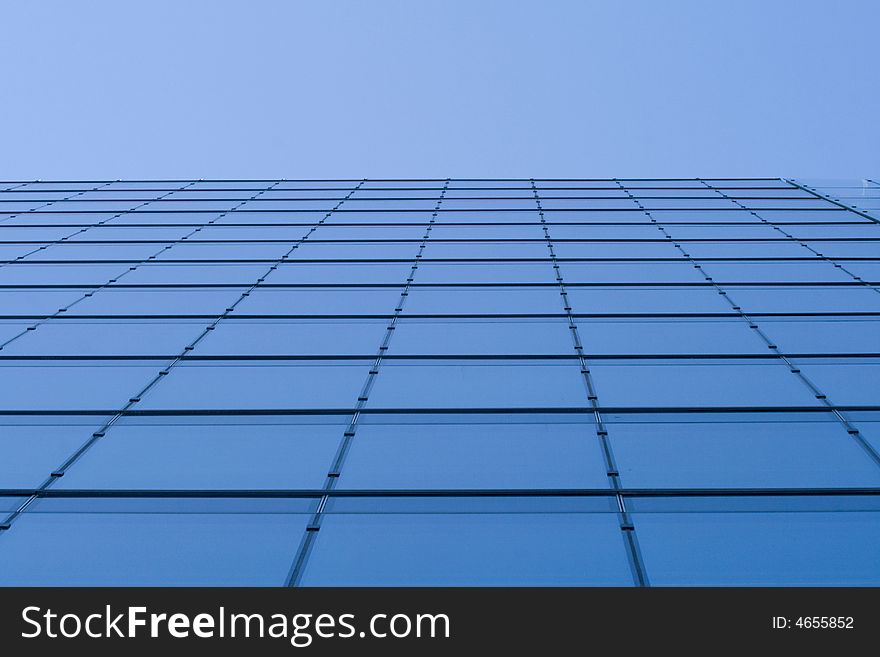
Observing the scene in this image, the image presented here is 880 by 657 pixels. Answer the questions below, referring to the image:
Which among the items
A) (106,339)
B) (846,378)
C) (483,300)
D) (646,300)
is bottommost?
(846,378)

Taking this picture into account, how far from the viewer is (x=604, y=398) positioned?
904 cm

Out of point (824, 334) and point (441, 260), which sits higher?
point (441, 260)

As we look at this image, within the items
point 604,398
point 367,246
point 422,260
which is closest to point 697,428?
point 604,398

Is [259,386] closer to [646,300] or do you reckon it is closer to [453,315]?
[453,315]

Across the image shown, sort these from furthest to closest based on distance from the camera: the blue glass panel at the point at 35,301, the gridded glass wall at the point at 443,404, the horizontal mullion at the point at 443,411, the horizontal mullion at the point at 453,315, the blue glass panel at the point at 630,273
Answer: the blue glass panel at the point at 630,273, the blue glass panel at the point at 35,301, the horizontal mullion at the point at 453,315, the horizontal mullion at the point at 443,411, the gridded glass wall at the point at 443,404

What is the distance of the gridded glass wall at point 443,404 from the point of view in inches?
254

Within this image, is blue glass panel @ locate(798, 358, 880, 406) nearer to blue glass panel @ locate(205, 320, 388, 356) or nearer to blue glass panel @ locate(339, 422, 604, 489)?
blue glass panel @ locate(339, 422, 604, 489)

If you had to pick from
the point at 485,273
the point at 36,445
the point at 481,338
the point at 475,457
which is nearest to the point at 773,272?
the point at 485,273

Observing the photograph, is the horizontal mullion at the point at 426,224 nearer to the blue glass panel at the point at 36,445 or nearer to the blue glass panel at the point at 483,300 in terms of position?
the blue glass panel at the point at 483,300

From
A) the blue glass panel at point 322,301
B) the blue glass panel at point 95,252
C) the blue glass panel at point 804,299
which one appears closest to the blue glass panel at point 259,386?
the blue glass panel at point 322,301

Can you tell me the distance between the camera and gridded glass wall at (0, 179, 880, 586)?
6.45 meters

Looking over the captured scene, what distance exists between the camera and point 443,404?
899cm
